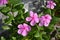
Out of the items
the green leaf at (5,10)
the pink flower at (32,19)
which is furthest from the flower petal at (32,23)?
the green leaf at (5,10)

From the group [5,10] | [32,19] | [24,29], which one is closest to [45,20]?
[32,19]

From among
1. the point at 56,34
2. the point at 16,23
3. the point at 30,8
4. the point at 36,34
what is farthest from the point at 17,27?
the point at 30,8

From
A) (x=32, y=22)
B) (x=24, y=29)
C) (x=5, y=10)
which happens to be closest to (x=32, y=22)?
(x=32, y=22)

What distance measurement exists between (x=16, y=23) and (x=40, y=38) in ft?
1.04

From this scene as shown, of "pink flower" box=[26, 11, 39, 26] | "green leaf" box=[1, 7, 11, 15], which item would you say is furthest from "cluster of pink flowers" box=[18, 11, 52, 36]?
"green leaf" box=[1, 7, 11, 15]

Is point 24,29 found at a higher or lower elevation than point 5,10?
lower

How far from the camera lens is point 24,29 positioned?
2.30 metres

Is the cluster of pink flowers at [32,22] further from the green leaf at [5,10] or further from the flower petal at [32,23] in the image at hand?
the green leaf at [5,10]

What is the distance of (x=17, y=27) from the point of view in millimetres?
2490

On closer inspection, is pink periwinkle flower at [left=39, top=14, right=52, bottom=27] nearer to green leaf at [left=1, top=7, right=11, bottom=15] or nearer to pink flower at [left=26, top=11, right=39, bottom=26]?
pink flower at [left=26, top=11, right=39, bottom=26]

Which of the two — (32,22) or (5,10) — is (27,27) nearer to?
→ (32,22)

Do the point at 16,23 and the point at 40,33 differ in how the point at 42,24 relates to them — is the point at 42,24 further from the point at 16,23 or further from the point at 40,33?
the point at 16,23

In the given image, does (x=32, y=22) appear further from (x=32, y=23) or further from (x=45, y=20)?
(x=45, y=20)

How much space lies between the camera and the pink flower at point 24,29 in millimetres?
2300
